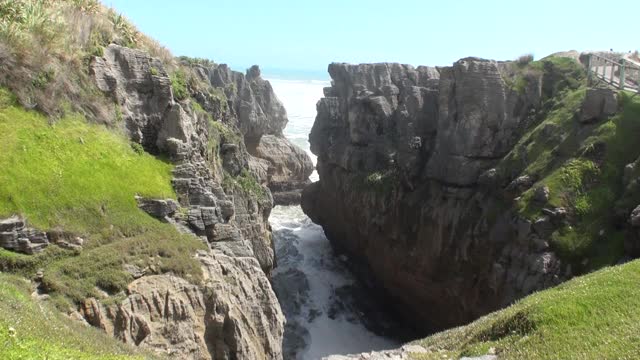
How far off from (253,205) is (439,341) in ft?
49.2

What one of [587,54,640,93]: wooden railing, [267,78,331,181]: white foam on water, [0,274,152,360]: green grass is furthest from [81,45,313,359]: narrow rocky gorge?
[267,78,331,181]: white foam on water

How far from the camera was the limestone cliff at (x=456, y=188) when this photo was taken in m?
29.4

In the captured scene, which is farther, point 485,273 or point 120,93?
point 485,273

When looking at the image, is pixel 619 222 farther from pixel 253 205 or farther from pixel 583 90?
pixel 253 205

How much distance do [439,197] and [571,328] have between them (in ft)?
70.9

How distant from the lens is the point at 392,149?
4291 cm

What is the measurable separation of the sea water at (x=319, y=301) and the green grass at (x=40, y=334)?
19.5m

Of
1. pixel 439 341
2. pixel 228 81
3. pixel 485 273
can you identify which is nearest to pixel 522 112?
pixel 485 273

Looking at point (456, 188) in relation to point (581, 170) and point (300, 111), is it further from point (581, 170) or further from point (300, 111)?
point (300, 111)

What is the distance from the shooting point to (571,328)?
14.8 meters

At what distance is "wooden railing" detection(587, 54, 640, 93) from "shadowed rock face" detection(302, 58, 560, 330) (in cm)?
315

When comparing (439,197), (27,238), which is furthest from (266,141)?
(27,238)

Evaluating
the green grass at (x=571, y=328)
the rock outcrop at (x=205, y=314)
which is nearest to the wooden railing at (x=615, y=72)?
the green grass at (x=571, y=328)

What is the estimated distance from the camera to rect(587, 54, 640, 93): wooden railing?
32.5m
